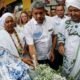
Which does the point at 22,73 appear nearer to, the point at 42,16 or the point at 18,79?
the point at 18,79

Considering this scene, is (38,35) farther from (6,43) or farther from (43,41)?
(6,43)

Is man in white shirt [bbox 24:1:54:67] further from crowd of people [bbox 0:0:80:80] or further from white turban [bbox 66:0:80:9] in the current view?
white turban [bbox 66:0:80:9]

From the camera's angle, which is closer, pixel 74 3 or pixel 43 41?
pixel 74 3

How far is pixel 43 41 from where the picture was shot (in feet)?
21.7

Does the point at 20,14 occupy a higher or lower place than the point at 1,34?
lower

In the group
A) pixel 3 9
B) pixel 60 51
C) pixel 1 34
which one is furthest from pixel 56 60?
pixel 3 9

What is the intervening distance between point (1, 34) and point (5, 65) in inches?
26.7

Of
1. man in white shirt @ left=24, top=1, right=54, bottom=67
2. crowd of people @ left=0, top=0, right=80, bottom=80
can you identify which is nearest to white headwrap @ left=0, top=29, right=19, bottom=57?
crowd of people @ left=0, top=0, right=80, bottom=80

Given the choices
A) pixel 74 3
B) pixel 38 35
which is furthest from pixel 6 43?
pixel 74 3

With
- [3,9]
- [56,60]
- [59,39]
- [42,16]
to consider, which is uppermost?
[42,16]

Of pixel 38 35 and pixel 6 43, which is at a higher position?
pixel 6 43

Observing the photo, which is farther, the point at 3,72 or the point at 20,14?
the point at 20,14

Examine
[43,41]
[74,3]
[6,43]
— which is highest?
[74,3]

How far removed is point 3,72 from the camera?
539cm
